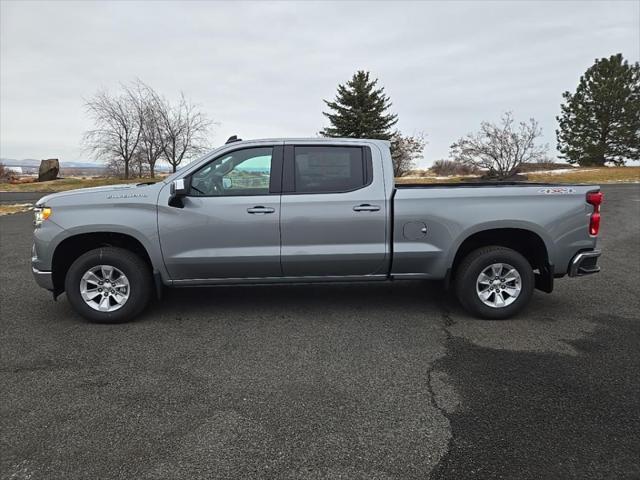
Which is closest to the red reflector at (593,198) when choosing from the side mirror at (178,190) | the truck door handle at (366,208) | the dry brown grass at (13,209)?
the truck door handle at (366,208)

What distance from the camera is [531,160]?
33.1 m

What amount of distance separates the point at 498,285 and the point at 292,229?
2272mm

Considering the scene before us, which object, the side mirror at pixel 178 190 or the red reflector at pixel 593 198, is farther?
the red reflector at pixel 593 198

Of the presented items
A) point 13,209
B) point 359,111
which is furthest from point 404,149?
point 13,209

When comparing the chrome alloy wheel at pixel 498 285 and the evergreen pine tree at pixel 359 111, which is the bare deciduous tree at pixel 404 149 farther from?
the chrome alloy wheel at pixel 498 285

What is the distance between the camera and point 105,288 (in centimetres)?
465

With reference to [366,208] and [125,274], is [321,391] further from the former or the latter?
[125,274]

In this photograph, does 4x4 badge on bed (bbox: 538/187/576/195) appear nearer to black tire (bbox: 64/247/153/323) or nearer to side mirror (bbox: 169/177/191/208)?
side mirror (bbox: 169/177/191/208)

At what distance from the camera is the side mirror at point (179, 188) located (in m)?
4.39

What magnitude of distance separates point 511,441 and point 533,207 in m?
2.72

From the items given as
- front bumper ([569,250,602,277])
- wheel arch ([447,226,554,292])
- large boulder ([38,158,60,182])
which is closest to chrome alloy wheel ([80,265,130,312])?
wheel arch ([447,226,554,292])

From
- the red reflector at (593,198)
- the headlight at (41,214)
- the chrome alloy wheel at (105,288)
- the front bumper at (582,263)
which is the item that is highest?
the red reflector at (593,198)

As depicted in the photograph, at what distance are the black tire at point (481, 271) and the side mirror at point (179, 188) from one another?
2980mm

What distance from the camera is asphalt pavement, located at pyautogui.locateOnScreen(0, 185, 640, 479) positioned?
8.12 ft
